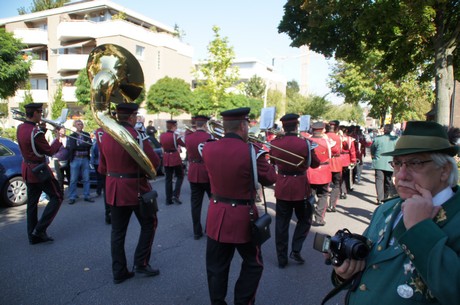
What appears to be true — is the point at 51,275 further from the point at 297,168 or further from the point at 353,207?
the point at 353,207

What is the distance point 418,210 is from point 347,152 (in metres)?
7.48

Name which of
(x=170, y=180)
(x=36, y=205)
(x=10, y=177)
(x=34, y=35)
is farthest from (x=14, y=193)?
(x=34, y=35)

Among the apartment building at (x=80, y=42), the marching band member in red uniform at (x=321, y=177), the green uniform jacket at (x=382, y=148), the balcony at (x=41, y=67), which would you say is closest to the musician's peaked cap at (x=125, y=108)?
the marching band member in red uniform at (x=321, y=177)

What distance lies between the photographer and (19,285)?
3.87 metres

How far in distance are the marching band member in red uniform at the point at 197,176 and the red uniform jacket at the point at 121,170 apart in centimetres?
152

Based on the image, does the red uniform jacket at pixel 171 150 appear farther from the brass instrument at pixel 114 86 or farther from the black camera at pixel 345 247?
the black camera at pixel 345 247

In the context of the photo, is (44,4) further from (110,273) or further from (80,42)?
(110,273)

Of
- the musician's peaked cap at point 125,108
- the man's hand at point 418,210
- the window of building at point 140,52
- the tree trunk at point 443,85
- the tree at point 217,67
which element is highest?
the window of building at point 140,52

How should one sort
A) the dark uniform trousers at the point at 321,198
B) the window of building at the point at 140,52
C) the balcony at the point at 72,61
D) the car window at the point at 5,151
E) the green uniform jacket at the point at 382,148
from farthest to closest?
the window of building at the point at 140,52
the balcony at the point at 72,61
the green uniform jacket at the point at 382,148
the car window at the point at 5,151
the dark uniform trousers at the point at 321,198

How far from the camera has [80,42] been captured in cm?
3534

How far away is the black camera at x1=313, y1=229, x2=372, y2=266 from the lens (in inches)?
64.9

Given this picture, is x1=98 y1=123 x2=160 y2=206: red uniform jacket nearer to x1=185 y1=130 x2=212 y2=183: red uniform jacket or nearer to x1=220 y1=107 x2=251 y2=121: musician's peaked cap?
x1=220 y1=107 x2=251 y2=121: musician's peaked cap

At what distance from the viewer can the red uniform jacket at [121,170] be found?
3.91 m

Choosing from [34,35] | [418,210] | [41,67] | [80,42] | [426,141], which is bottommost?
[418,210]
